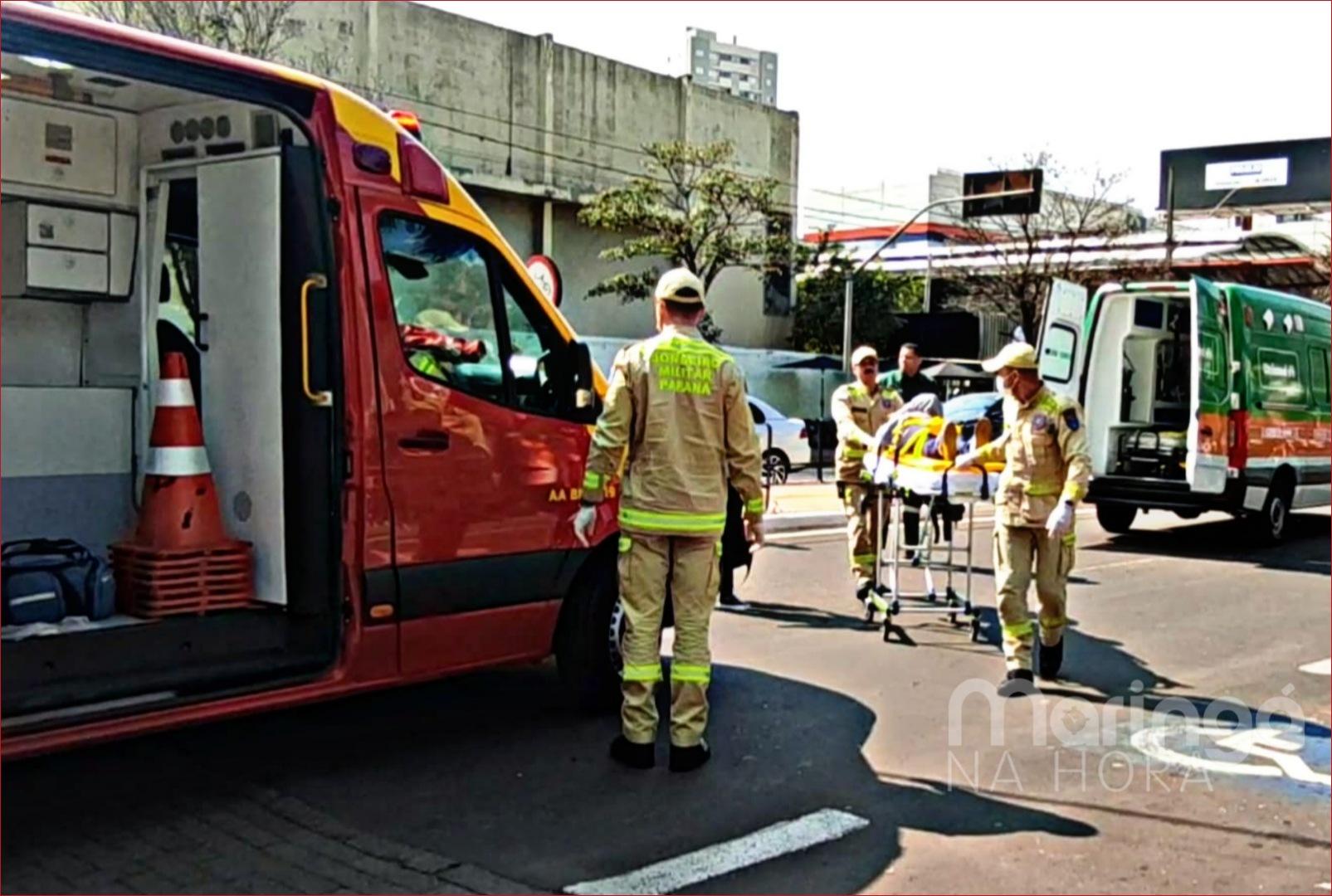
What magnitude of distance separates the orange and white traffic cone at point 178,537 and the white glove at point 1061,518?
4.05 metres

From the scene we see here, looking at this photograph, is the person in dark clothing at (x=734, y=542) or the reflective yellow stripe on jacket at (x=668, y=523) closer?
the reflective yellow stripe on jacket at (x=668, y=523)

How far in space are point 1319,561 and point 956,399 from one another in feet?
31.0

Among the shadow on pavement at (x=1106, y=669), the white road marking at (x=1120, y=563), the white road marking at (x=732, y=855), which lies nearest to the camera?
the white road marking at (x=732, y=855)

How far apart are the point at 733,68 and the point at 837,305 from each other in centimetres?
1152

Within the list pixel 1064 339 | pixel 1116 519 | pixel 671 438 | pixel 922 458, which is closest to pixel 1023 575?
pixel 922 458

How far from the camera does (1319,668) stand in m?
7.59

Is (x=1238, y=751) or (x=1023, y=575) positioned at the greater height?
(x=1023, y=575)

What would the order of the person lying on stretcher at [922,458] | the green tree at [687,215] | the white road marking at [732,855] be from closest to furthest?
the white road marking at [732,855], the person lying on stretcher at [922,458], the green tree at [687,215]

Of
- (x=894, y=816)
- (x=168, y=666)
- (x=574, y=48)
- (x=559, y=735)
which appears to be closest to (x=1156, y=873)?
(x=894, y=816)

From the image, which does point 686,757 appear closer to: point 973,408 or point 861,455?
point 861,455

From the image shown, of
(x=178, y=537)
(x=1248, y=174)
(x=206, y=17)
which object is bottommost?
(x=178, y=537)

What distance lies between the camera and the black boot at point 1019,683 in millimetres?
6754

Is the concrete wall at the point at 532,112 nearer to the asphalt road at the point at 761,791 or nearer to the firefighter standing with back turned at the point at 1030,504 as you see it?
the firefighter standing with back turned at the point at 1030,504

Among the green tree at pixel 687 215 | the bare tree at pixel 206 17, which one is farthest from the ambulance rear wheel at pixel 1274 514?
the green tree at pixel 687 215
